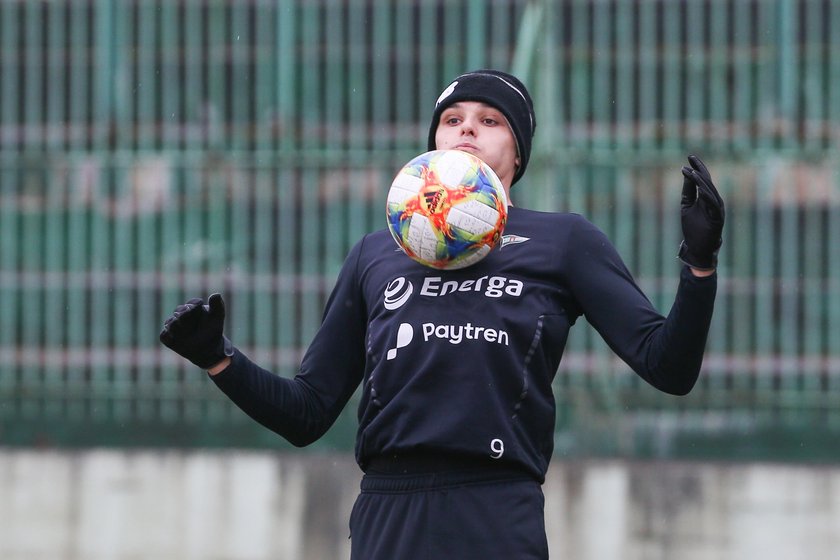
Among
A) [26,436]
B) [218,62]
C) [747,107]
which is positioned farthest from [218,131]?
[747,107]

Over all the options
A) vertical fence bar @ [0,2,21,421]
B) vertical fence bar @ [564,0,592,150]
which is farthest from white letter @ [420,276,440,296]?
vertical fence bar @ [0,2,21,421]

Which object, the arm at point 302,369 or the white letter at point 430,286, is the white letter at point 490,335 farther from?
the arm at point 302,369

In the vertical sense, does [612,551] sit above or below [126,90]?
below

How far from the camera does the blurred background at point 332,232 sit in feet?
26.5

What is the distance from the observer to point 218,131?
8.45 m

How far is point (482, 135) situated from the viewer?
4438 mm

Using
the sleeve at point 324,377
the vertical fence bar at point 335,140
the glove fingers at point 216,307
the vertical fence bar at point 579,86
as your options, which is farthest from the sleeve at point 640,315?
the vertical fence bar at point 335,140

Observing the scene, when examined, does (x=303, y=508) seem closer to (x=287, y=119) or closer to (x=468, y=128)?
(x=287, y=119)

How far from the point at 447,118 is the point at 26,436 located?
4472mm

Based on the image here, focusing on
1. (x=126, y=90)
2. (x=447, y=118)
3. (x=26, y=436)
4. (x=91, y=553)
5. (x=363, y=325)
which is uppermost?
(x=126, y=90)

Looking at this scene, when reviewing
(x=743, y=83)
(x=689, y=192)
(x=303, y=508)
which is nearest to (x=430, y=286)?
(x=689, y=192)

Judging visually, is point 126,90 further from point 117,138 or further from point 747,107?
point 747,107

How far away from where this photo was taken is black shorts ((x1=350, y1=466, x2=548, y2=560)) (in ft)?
13.4

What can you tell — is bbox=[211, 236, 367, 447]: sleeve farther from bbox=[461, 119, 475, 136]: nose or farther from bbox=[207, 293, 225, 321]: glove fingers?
bbox=[461, 119, 475, 136]: nose
